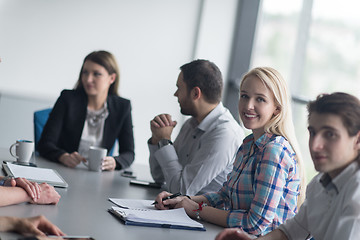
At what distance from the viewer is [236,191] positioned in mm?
1853

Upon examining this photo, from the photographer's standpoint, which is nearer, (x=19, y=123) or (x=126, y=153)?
(x=126, y=153)

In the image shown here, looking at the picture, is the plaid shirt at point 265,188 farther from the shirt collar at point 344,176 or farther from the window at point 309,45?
the window at point 309,45

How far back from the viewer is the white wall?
4.43 meters

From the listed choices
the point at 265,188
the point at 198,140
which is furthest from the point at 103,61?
the point at 265,188

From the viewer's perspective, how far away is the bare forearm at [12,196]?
1550 mm

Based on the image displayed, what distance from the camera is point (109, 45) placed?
482 centimetres

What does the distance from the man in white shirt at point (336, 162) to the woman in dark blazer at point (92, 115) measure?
170 centimetres

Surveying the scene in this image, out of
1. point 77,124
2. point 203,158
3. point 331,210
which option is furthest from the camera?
point 77,124

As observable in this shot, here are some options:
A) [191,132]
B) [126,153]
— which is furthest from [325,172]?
[126,153]

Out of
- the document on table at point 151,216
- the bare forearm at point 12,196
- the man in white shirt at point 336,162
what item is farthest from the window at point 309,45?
the bare forearm at point 12,196

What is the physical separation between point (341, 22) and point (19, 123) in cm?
320

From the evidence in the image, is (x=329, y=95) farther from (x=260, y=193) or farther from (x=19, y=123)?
(x=19, y=123)

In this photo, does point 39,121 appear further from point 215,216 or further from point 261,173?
point 261,173

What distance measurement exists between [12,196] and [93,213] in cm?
25
